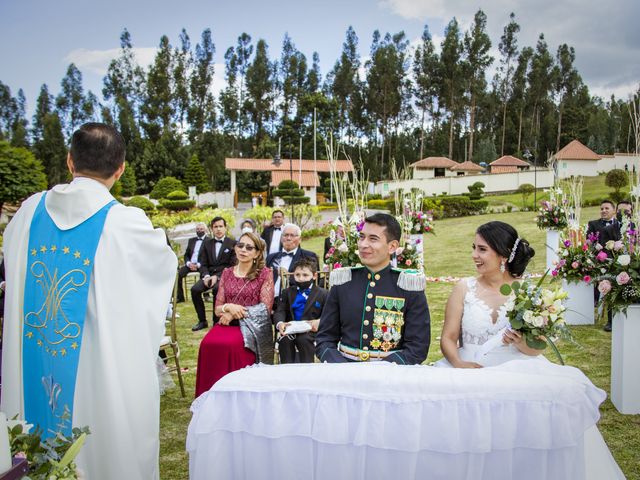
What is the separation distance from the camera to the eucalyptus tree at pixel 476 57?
57.3 metres

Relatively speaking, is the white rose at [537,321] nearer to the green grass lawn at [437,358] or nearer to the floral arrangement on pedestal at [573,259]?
the green grass lawn at [437,358]

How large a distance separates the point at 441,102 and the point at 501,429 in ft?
210

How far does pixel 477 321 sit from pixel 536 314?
0.61 m

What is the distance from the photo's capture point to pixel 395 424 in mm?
2314

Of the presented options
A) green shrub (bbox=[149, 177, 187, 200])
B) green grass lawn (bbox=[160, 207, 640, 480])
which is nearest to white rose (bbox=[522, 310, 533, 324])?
green grass lawn (bbox=[160, 207, 640, 480])

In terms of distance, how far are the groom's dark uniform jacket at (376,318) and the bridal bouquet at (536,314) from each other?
593 mm

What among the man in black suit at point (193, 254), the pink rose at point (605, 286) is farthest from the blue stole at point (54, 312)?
the man in black suit at point (193, 254)

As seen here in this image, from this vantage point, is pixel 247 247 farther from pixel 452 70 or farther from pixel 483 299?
pixel 452 70

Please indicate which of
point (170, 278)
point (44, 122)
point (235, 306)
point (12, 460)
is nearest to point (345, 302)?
point (170, 278)

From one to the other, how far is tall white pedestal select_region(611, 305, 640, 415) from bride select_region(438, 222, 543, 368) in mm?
1676

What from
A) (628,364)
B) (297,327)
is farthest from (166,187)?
(628,364)

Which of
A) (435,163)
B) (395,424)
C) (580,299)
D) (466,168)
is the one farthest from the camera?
(466,168)

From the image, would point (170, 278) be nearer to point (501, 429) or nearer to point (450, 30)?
point (501, 429)

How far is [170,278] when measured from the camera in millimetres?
3066
